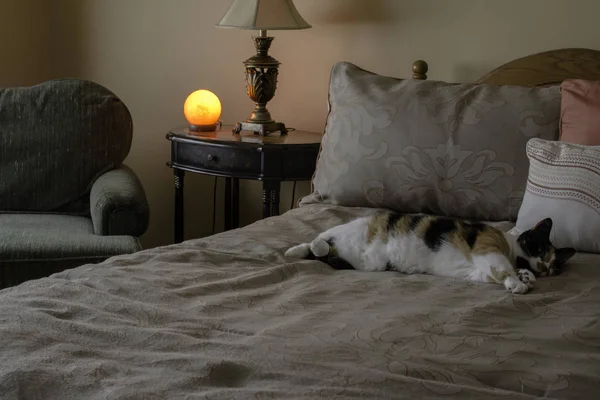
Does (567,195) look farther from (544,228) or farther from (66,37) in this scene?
(66,37)

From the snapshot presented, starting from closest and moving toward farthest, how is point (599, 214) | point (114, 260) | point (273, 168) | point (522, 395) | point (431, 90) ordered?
point (522, 395) < point (114, 260) < point (599, 214) < point (431, 90) < point (273, 168)

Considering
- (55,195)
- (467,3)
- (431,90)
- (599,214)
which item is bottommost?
(55,195)

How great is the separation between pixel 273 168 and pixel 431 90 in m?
0.74

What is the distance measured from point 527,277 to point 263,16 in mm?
1552

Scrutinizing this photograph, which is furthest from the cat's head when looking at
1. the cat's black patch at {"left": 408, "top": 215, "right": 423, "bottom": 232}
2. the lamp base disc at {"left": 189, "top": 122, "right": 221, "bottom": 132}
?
the lamp base disc at {"left": 189, "top": 122, "right": 221, "bottom": 132}

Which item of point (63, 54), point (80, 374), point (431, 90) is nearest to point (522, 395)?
point (80, 374)

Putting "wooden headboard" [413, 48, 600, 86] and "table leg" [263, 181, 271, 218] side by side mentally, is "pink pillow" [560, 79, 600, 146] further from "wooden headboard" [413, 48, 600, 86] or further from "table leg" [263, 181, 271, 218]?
"table leg" [263, 181, 271, 218]

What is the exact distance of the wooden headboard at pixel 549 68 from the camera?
254cm

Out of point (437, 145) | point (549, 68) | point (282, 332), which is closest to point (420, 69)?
point (549, 68)

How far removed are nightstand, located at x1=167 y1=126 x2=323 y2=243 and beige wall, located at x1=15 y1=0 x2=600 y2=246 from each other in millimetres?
400

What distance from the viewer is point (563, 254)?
1.79m

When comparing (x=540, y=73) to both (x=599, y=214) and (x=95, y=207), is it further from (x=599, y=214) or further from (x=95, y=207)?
(x=95, y=207)

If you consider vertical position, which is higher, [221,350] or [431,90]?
[431,90]

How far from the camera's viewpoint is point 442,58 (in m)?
2.97
